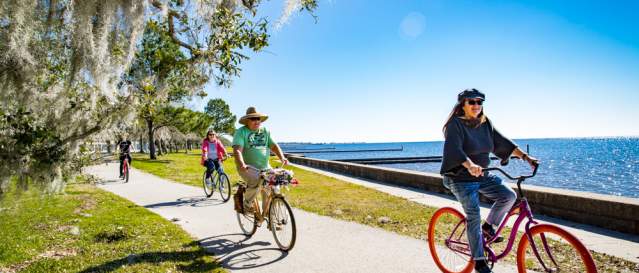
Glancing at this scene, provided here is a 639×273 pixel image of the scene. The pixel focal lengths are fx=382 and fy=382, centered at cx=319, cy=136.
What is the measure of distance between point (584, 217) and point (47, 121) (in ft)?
27.0

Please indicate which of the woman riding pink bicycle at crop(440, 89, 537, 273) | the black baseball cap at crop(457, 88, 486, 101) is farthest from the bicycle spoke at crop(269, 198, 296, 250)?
the black baseball cap at crop(457, 88, 486, 101)

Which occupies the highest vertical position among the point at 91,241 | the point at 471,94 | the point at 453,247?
the point at 471,94

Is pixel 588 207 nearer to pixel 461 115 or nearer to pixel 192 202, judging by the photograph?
pixel 461 115

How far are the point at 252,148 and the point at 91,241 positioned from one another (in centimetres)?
Answer: 282

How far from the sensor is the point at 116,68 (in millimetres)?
4293

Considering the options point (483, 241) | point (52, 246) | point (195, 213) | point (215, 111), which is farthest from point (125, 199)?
point (215, 111)

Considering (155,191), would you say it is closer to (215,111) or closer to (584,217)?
(584,217)

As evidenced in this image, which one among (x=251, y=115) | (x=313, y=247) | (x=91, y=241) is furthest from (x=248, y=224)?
(x=91, y=241)

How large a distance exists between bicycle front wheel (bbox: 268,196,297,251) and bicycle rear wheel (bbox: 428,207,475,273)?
177 centimetres

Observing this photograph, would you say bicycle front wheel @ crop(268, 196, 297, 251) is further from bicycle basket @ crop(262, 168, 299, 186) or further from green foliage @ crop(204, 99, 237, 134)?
green foliage @ crop(204, 99, 237, 134)

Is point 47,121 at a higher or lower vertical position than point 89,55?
lower

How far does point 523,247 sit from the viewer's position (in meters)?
3.46

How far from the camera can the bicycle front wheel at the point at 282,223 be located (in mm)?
5008

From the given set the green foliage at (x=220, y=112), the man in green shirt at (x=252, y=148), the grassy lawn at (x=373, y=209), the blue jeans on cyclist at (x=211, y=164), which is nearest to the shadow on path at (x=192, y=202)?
the blue jeans on cyclist at (x=211, y=164)
